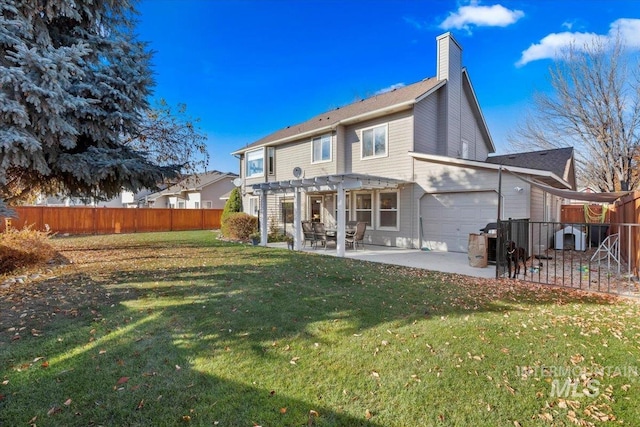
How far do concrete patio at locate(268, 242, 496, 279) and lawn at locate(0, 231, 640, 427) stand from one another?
5.83 feet

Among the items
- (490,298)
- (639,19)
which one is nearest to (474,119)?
(639,19)

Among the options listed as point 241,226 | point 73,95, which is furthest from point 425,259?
point 241,226

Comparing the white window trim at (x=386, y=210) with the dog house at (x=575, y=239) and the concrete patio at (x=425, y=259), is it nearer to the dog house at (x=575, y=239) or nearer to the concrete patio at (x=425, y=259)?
the concrete patio at (x=425, y=259)

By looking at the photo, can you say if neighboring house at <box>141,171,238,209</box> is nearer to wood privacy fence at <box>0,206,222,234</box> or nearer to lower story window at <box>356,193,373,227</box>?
wood privacy fence at <box>0,206,222,234</box>

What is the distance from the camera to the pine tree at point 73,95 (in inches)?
184

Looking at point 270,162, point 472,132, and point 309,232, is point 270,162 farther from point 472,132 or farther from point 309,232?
point 472,132

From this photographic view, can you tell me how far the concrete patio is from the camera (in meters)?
8.09

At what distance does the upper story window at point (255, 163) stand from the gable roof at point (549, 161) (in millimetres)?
12372

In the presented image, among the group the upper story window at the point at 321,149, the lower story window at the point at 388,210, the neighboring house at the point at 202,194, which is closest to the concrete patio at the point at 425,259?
the lower story window at the point at 388,210

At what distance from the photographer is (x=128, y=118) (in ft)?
20.3

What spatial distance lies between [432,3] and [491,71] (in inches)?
267

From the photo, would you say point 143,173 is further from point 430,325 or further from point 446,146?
point 446,146

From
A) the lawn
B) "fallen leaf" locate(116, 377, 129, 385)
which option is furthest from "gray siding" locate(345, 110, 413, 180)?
"fallen leaf" locate(116, 377, 129, 385)

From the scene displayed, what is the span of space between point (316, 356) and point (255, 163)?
54.7ft
